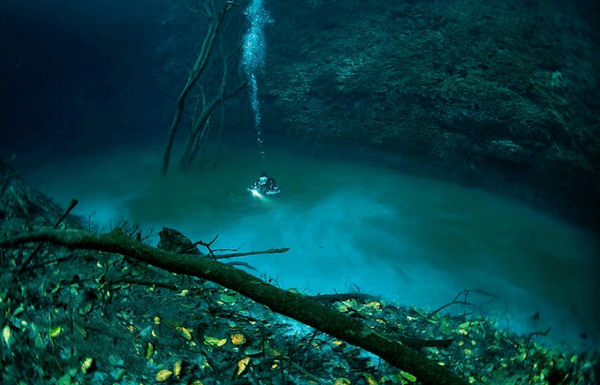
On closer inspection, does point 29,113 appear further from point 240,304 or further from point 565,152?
point 565,152

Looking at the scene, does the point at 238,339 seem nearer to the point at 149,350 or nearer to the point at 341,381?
the point at 149,350

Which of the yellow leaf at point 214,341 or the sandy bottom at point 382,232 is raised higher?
the sandy bottom at point 382,232

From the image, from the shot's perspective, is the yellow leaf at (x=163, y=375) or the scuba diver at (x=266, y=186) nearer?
the yellow leaf at (x=163, y=375)

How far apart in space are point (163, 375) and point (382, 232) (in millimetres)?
5611

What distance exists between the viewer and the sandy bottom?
5.44 metres

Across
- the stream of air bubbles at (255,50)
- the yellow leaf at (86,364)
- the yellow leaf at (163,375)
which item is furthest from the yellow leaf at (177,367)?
the stream of air bubbles at (255,50)

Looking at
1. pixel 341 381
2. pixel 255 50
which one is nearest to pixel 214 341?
pixel 341 381

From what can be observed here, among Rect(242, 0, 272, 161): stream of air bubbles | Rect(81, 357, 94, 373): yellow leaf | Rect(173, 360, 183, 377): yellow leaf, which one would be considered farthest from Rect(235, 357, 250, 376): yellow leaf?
Rect(242, 0, 272, 161): stream of air bubbles

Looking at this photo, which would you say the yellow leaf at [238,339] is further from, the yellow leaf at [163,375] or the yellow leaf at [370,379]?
the yellow leaf at [370,379]

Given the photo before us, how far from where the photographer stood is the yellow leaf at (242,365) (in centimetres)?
221

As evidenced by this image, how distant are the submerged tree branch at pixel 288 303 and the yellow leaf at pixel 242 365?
0.74 meters

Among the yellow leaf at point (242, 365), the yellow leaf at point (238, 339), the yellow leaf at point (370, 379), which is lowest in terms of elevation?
the yellow leaf at point (242, 365)

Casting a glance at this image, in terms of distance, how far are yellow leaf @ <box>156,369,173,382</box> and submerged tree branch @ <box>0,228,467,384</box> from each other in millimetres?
722

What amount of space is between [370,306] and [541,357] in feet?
5.57
